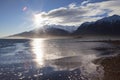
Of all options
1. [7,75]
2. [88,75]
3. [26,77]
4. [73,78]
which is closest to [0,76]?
[7,75]

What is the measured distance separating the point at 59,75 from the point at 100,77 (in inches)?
203

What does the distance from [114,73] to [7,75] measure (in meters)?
13.6

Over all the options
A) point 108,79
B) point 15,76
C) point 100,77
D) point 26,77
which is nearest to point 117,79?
point 108,79

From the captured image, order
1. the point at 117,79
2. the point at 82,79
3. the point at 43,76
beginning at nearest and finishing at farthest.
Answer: the point at 117,79 → the point at 82,79 → the point at 43,76

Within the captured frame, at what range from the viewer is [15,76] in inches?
1033

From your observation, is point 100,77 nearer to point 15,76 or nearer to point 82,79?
point 82,79

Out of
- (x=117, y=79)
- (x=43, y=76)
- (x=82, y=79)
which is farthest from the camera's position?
(x=43, y=76)

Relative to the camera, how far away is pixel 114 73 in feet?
84.4

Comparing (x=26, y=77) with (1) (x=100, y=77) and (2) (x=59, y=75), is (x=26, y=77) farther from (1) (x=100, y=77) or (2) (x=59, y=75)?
(1) (x=100, y=77)

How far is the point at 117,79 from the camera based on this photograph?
2244cm

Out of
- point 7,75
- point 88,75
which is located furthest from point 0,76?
point 88,75

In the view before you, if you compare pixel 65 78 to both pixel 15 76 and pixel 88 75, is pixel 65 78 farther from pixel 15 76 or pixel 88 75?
pixel 15 76

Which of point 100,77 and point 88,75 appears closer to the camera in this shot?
point 100,77

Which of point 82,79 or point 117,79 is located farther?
point 82,79
